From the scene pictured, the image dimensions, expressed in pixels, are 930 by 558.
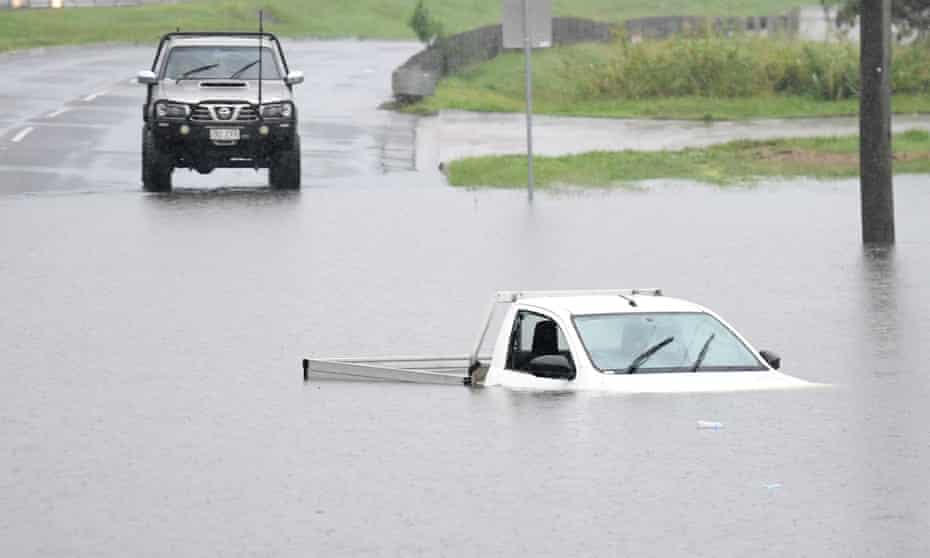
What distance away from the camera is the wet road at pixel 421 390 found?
11.5 meters

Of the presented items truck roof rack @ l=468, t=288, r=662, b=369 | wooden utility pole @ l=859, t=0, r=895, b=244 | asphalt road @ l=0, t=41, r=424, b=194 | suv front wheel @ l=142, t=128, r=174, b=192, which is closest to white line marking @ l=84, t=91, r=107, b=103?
asphalt road @ l=0, t=41, r=424, b=194

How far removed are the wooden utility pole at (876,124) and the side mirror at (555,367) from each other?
12293 mm

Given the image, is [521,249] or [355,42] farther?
[355,42]

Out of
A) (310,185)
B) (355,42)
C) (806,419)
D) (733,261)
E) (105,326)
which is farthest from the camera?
(355,42)

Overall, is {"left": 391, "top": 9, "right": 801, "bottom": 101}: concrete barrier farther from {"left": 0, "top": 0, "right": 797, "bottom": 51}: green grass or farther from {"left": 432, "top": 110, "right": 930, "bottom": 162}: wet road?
{"left": 0, "top": 0, "right": 797, "bottom": 51}: green grass

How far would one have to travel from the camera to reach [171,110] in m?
33.8

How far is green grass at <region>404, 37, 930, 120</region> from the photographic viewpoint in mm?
51812

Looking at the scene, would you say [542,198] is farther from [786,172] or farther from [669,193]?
[786,172]

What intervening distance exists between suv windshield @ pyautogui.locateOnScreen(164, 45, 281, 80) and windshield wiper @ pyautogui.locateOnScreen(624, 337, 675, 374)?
20.2 m

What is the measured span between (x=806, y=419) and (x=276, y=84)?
20.9 metres

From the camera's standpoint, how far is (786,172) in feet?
123

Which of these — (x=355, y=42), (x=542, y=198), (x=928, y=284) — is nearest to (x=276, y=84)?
(x=542, y=198)

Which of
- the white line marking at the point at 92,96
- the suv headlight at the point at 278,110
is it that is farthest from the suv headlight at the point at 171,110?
the white line marking at the point at 92,96

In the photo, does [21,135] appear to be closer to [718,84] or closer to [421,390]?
[718,84]
